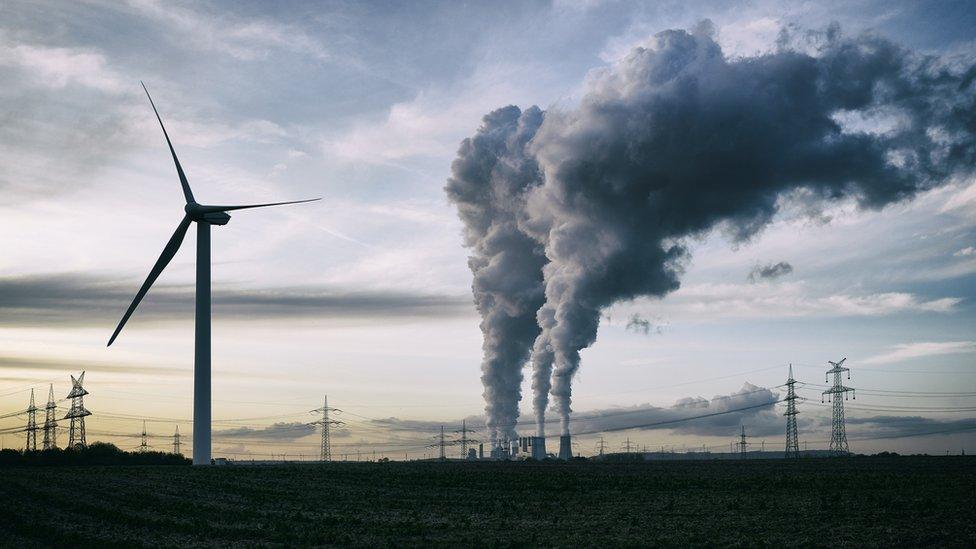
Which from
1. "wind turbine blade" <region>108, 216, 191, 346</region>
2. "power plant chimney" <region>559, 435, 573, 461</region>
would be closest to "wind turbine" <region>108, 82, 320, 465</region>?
"wind turbine blade" <region>108, 216, 191, 346</region>

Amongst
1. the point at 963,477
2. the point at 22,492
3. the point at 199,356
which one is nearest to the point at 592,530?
the point at 22,492

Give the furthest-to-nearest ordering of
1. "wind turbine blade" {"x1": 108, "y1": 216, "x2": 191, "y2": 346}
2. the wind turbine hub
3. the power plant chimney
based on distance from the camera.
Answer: the power plant chimney → the wind turbine hub → "wind turbine blade" {"x1": 108, "y1": 216, "x2": 191, "y2": 346}

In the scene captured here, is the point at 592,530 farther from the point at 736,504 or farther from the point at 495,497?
the point at 495,497

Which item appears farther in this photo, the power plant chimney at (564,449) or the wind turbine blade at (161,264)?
the power plant chimney at (564,449)

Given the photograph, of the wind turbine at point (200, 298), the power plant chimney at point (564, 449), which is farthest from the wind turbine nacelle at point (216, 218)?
the power plant chimney at point (564, 449)

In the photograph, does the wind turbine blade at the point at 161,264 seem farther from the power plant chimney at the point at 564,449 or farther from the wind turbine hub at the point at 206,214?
the power plant chimney at the point at 564,449

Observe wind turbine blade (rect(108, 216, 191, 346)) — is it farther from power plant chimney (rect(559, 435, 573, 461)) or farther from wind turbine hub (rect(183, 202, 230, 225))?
power plant chimney (rect(559, 435, 573, 461))

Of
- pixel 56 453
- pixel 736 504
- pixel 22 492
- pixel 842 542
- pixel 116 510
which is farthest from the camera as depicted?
pixel 56 453

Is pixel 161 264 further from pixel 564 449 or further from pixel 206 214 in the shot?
pixel 564 449
